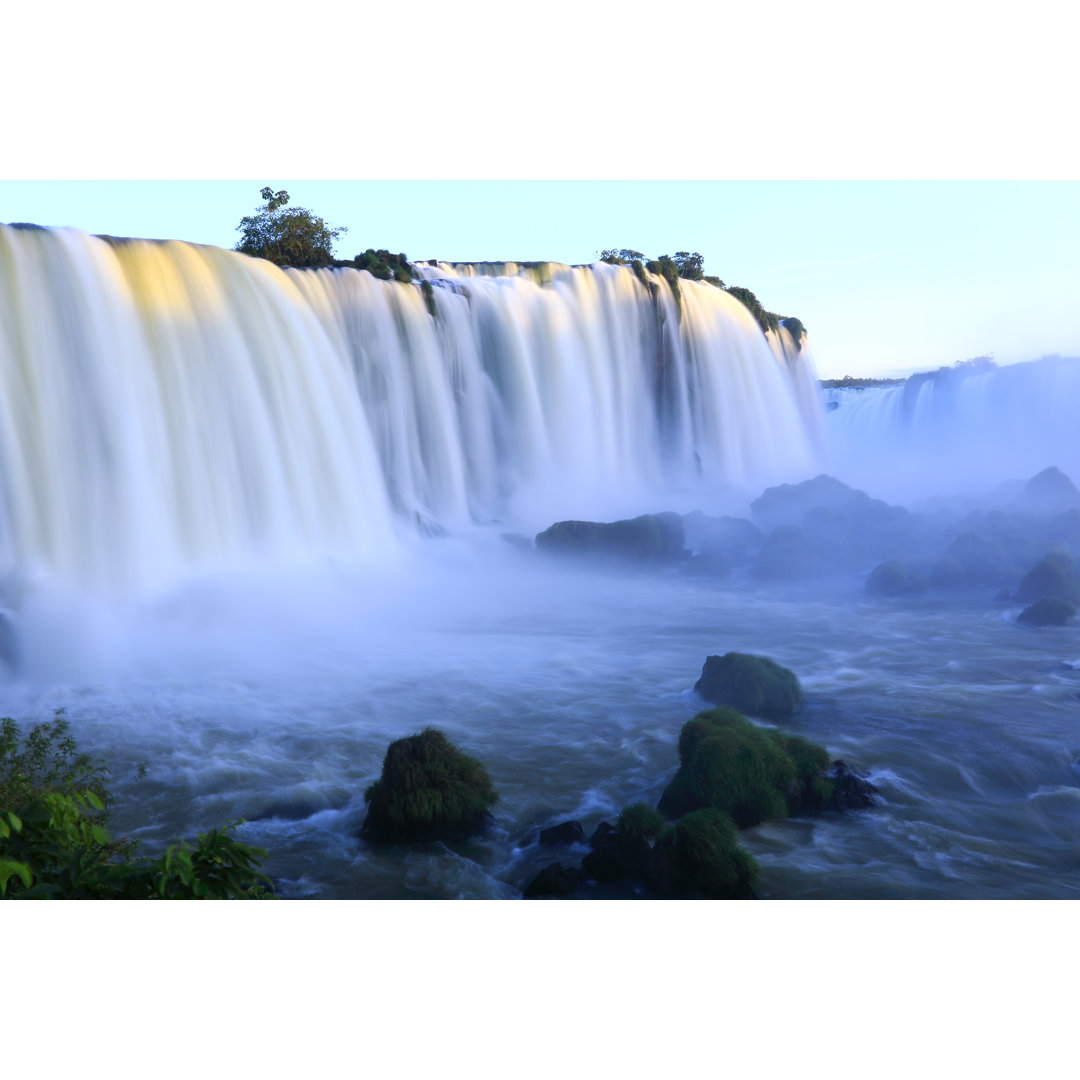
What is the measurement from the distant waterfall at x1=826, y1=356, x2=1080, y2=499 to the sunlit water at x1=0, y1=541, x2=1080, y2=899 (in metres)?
25.0

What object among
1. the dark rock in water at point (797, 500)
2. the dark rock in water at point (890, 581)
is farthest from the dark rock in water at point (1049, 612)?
the dark rock in water at point (797, 500)

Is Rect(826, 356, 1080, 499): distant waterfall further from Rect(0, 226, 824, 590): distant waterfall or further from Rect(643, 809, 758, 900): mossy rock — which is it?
Rect(643, 809, 758, 900): mossy rock

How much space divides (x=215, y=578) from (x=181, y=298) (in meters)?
5.10

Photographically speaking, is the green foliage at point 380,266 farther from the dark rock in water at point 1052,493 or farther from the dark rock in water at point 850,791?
the dark rock in water at point 1052,493

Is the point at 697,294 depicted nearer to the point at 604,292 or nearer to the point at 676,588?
the point at 604,292

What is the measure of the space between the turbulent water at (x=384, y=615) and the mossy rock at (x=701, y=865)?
0.32 metres

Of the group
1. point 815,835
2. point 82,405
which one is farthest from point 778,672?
point 82,405

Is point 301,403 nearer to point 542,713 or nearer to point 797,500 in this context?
point 542,713

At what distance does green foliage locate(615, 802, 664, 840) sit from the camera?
6172 millimetres

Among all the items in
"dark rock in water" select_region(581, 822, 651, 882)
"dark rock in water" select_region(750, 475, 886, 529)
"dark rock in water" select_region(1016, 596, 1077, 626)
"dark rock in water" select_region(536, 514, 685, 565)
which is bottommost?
"dark rock in water" select_region(581, 822, 651, 882)

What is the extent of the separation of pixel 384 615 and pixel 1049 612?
1096 cm

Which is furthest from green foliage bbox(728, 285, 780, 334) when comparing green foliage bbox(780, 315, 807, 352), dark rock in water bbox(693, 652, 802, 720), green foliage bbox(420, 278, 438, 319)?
dark rock in water bbox(693, 652, 802, 720)

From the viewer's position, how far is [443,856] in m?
6.59

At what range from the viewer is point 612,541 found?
1953cm
